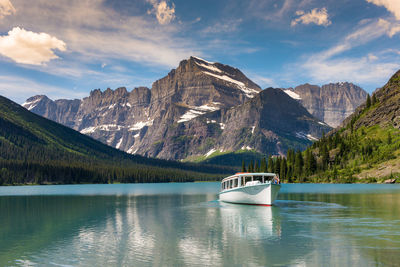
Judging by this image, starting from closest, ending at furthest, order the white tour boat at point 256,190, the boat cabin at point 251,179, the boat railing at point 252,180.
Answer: the white tour boat at point 256,190 < the boat railing at point 252,180 < the boat cabin at point 251,179

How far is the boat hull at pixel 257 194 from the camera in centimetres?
9075

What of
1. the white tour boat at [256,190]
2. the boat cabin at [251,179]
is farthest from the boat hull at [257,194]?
the boat cabin at [251,179]

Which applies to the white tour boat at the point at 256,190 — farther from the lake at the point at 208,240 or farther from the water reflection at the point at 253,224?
the lake at the point at 208,240

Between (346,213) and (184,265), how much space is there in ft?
171

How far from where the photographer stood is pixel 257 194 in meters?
92.5

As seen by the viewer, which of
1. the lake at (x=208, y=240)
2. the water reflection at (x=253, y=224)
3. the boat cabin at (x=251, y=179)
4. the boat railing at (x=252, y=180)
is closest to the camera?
the lake at (x=208, y=240)

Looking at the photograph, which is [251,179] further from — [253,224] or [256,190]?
[253,224]

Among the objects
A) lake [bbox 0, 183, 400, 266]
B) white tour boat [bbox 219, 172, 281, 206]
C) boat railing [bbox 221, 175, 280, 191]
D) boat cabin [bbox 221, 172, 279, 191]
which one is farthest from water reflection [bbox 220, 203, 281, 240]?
boat cabin [bbox 221, 172, 279, 191]

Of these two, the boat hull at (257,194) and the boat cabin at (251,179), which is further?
the boat cabin at (251,179)

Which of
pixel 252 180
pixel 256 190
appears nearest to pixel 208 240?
pixel 256 190

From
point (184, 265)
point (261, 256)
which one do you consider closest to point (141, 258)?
point (184, 265)

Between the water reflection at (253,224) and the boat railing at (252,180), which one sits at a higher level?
the boat railing at (252,180)

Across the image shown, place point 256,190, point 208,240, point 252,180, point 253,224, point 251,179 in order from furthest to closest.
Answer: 1. point 251,179
2. point 252,180
3. point 256,190
4. point 253,224
5. point 208,240

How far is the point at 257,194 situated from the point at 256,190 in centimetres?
106
